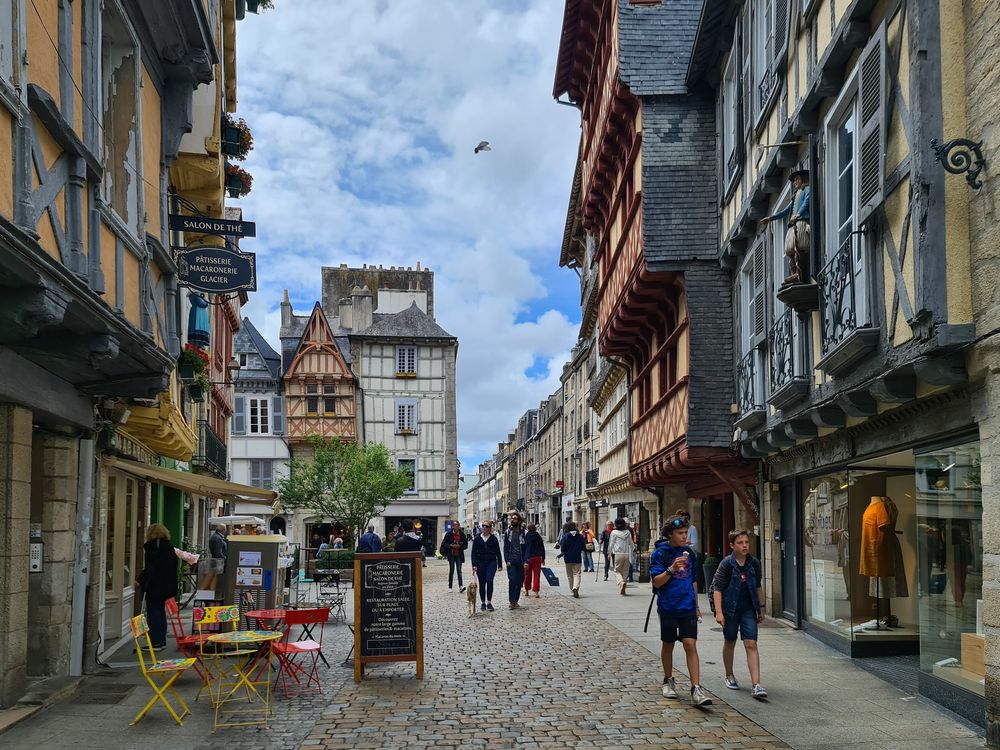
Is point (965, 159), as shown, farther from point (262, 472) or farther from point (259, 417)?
point (259, 417)

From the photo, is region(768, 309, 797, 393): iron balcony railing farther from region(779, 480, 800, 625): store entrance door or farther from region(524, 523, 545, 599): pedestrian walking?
region(524, 523, 545, 599): pedestrian walking

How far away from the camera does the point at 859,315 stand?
8.88m

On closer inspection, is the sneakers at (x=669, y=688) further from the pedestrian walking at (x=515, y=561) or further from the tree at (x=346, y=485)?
the tree at (x=346, y=485)

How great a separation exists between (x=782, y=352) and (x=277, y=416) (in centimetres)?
3710

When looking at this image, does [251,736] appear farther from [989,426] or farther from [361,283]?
[361,283]

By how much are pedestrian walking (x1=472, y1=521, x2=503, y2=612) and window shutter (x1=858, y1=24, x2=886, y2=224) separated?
10.1 meters

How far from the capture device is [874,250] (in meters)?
8.43

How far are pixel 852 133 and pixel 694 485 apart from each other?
499 inches

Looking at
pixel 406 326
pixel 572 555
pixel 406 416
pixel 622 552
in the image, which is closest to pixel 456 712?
pixel 572 555

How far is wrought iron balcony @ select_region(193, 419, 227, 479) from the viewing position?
2394 centimetres

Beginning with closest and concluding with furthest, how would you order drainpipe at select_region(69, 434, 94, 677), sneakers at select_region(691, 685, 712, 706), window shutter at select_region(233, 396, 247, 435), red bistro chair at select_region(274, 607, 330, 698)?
sneakers at select_region(691, 685, 712, 706) < red bistro chair at select_region(274, 607, 330, 698) < drainpipe at select_region(69, 434, 94, 677) < window shutter at select_region(233, 396, 247, 435)

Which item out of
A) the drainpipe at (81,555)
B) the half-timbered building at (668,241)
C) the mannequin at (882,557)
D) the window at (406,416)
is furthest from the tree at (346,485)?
the mannequin at (882,557)

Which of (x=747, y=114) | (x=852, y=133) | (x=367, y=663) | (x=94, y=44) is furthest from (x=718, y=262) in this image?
(x=94, y=44)

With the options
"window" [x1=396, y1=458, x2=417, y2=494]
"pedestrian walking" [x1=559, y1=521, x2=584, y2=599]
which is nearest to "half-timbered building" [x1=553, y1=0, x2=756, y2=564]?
"pedestrian walking" [x1=559, y1=521, x2=584, y2=599]
